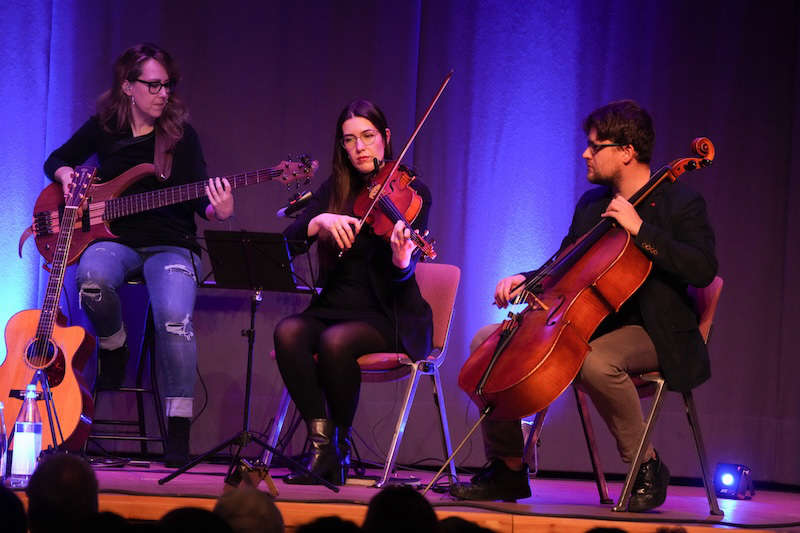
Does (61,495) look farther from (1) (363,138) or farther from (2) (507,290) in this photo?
(1) (363,138)

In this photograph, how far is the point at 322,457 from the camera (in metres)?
3.39

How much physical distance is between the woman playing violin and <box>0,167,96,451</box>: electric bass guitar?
0.79 meters

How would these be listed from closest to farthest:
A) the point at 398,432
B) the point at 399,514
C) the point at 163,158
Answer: the point at 399,514
the point at 398,432
the point at 163,158

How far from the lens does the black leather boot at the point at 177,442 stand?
12.4 feet

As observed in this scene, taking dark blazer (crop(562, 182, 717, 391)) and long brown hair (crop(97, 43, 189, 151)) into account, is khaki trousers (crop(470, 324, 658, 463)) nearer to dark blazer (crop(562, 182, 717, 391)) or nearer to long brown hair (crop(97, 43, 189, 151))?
dark blazer (crop(562, 182, 717, 391))

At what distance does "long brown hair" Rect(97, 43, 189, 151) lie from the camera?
421 cm

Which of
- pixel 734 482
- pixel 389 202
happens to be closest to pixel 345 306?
pixel 389 202

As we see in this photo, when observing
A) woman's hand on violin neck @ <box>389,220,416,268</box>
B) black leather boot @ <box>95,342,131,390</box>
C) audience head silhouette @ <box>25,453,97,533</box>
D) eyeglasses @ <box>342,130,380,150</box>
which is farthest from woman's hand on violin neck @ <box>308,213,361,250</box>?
audience head silhouette @ <box>25,453,97,533</box>

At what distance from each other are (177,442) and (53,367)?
1.84 feet

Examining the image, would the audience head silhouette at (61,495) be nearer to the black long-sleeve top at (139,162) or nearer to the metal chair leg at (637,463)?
the metal chair leg at (637,463)

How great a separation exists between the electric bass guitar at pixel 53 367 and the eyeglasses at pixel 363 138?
1165mm

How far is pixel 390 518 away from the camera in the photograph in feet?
5.65

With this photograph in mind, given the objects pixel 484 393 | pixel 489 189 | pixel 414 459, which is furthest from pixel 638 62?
pixel 484 393

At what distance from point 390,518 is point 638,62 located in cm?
371
